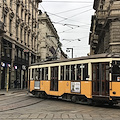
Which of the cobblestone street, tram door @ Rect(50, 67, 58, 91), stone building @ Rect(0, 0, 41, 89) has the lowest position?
the cobblestone street

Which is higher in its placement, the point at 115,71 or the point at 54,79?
the point at 115,71

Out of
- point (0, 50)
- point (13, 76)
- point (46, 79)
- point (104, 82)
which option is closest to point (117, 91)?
point (104, 82)

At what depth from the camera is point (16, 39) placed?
103 feet

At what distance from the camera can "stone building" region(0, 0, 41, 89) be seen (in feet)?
88.0

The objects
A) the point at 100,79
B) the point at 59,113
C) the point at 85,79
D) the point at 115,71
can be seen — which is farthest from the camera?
the point at 85,79

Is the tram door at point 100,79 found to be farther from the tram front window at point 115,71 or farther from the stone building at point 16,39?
the stone building at point 16,39

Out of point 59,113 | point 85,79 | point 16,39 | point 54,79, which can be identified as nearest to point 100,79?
point 85,79

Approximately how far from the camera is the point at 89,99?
37.2 ft

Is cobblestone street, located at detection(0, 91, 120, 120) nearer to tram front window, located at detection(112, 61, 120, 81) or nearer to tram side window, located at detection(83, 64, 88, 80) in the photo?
tram front window, located at detection(112, 61, 120, 81)

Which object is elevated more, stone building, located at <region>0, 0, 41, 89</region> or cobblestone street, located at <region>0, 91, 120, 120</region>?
stone building, located at <region>0, 0, 41, 89</region>

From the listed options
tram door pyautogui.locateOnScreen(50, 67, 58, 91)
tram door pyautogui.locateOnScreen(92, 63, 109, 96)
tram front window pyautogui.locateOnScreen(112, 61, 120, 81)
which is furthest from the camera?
tram door pyautogui.locateOnScreen(50, 67, 58, 91)

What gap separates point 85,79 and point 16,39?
2138 cm

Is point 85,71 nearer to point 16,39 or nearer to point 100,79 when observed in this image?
point 100,79

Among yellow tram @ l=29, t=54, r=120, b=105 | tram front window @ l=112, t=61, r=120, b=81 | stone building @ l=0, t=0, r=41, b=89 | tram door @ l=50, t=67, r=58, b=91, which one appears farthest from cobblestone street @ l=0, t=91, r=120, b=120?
stone building @ l=0, t=0, r=41, b=89
